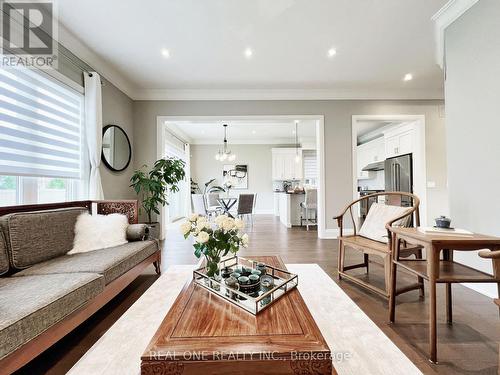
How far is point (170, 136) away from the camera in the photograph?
20.1ft

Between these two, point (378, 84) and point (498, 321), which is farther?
point (378, 84)

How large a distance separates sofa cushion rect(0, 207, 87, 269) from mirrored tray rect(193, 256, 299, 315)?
144cm

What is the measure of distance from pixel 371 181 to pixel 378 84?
4.12 meters

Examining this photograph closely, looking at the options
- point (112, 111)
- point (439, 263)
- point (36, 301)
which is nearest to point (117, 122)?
point (112, 111)

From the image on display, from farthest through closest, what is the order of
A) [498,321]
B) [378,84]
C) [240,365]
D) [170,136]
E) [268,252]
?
[170,136]
[378,84]
[268,252]
[498,321]
[240,365]

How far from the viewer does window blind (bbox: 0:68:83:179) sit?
6.57ft

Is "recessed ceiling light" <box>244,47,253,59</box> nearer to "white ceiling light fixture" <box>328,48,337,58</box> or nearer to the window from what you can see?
"white ceiling light fixture" <box>328,48,337,58</box>

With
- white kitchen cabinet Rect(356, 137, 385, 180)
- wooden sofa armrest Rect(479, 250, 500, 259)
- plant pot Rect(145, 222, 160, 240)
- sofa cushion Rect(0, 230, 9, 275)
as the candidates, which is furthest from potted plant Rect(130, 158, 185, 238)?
white kitchen cabinet Rect(356, 137, 385, 180)

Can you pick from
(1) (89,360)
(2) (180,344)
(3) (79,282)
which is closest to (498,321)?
(2) (180,344)

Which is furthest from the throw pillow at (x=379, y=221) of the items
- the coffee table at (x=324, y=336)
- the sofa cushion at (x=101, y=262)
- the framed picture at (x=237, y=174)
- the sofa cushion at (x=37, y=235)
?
the framed picture at (x=237, y=174)

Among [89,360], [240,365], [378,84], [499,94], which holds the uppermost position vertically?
[378,84]

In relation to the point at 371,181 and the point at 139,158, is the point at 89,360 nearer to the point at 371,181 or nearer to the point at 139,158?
the point at 139,158

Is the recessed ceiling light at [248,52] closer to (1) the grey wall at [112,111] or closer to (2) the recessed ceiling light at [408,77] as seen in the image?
(1) the grey wall at [112,111]

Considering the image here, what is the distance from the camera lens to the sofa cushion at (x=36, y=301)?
99cm
